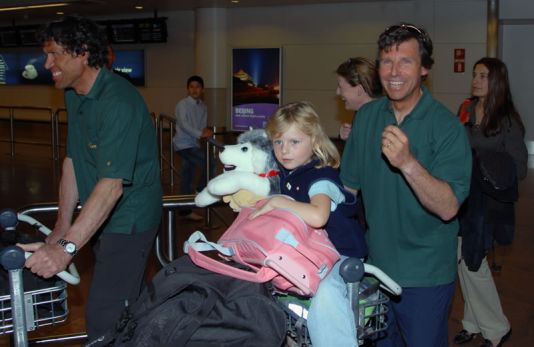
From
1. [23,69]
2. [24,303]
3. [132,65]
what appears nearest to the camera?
[24,303]

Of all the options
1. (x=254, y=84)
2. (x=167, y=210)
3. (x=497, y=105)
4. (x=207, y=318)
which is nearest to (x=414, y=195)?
(x=207, y=318)

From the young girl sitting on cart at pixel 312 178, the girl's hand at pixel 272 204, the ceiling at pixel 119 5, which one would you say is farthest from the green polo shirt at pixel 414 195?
the ceiling at pixel 119 5

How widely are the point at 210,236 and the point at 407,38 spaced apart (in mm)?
4664

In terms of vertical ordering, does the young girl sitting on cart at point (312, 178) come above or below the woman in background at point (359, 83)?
below

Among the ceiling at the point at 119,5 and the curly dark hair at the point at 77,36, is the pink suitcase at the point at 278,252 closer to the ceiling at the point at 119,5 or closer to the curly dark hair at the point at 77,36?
the curly dark hair at the point at 77,36

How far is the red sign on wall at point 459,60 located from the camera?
1367cm

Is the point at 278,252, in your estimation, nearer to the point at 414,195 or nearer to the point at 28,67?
the point at 414,195

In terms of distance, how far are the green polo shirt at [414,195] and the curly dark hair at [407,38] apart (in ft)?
0.44

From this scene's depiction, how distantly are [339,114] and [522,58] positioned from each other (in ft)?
13.7

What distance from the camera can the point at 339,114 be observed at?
15305 millimetres

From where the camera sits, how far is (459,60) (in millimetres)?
13719

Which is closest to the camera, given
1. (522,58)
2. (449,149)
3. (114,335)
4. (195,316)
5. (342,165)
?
(195,316)

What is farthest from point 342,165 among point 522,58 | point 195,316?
point 522,58

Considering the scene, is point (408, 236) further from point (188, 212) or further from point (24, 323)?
point (188, 212)
